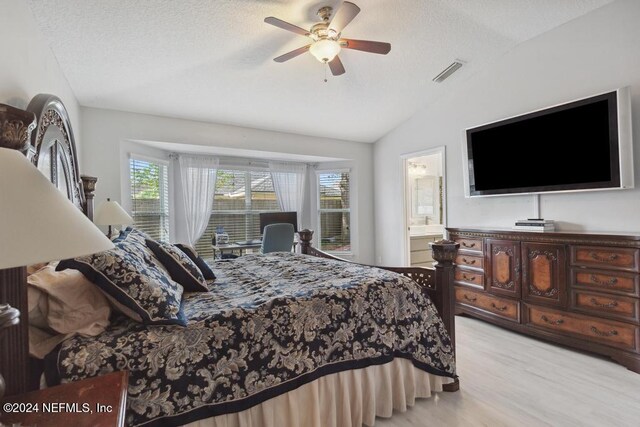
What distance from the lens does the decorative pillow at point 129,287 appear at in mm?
1295

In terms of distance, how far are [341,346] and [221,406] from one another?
647 mm

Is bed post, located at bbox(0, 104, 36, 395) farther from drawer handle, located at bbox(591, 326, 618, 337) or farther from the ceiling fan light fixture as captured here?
drawer handle, located at bbox(591, 326, 618, 337)

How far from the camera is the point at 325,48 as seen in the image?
2.37 metres

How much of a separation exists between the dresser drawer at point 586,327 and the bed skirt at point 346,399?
1492mm

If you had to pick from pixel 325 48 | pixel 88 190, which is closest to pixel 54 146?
pixel 88 190

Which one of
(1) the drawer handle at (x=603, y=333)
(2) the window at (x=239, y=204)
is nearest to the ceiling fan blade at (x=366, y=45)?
(1) the drawer handle at (x=603, y=333)

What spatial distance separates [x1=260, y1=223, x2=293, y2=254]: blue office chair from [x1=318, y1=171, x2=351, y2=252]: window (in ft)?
4.37

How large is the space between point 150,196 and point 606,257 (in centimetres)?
500

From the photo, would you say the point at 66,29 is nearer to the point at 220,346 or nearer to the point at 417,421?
the point at 220,346

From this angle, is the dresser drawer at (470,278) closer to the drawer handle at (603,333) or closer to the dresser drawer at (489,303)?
the dresser drawer at (489,303)

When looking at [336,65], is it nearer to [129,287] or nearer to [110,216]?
[129,287]

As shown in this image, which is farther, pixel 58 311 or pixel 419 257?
pixel 419 257

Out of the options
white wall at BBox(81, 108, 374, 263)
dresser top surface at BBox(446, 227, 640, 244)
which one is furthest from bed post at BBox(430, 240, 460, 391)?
white wall at BBox(81, 108, 374, 263)

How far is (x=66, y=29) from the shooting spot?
7.63 feet
